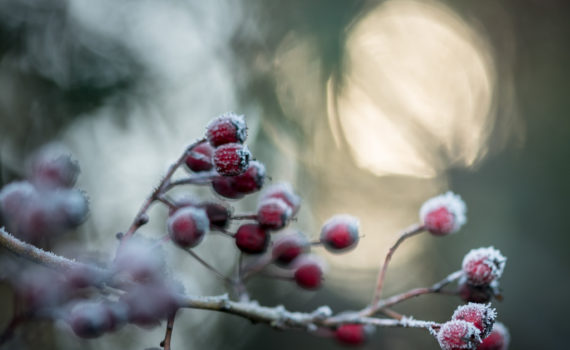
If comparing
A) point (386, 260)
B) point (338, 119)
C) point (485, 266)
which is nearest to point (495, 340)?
point (485, 266)

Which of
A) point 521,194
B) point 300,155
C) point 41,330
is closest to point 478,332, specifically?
point 41,330

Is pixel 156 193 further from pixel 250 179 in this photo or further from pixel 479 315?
pixel 479 315

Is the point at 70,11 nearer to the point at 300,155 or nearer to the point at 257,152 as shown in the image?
the point at 257,152

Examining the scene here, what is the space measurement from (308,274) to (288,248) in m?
0.15

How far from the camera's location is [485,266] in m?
1.25

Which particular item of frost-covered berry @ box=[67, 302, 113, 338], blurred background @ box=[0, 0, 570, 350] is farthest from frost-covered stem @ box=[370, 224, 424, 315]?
blurred background @ box=[0, 0, 570, 350]

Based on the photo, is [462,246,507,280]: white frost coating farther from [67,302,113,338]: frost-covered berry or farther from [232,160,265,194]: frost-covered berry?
[67,302,113,338]: frost-covered berry

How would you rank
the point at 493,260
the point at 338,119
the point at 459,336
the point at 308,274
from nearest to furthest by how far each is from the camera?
the point at 459,336 < the point at 493,260 < the point at 308,274 < the point at 338,119

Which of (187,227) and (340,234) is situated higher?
(340,234)

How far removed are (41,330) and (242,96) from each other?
500cm

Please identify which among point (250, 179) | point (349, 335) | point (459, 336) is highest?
point (250, 179)

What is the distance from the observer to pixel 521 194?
6.88 metres

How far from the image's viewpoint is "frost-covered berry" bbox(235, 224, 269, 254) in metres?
1.32

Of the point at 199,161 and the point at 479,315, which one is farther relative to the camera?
the point at 199,161
